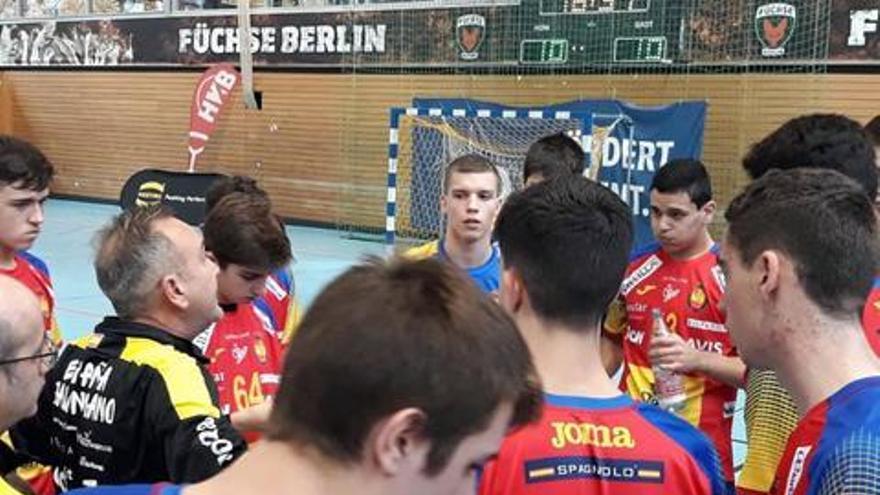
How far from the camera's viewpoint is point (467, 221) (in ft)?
14.3

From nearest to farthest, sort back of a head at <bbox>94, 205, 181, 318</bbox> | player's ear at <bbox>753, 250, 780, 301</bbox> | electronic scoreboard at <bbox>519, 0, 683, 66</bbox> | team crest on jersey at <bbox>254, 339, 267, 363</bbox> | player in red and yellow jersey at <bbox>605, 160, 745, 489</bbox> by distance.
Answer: player's ear at <bbox>753, 250, 780, 301</bbox> → back of a head at <bbox>94, 205, 181, 318</bbox> → team crest on jersey at <bbox>254, 339, 267, 363</bbox> → player in red and yellow jersey at <bbox>605, 160, 745, 489</bbox> → electronic scoreboard at <bbox>519, 0, 683, 66</bbox>

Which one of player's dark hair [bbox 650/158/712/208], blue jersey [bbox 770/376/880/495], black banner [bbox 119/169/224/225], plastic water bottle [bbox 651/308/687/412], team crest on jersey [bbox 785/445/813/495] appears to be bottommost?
plastic water bottle [bbox 651/308/687/412]

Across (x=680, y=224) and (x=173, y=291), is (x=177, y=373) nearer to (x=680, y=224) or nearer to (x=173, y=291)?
(x=173, y=291)

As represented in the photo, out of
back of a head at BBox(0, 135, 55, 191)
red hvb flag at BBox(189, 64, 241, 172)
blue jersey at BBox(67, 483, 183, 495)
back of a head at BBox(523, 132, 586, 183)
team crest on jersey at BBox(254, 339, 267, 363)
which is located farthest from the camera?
red hvb flag at BBox(189, 64, 241, 172)

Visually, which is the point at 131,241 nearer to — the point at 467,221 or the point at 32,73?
the point at 467,221

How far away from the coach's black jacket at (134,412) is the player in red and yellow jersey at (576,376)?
685mm

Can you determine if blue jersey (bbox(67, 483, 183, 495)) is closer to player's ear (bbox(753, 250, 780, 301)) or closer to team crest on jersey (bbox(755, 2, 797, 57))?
player's ear (bbox(753, 250, 780, 301))

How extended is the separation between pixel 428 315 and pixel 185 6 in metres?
17.6

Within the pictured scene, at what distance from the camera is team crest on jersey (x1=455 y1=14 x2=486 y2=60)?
13703mm

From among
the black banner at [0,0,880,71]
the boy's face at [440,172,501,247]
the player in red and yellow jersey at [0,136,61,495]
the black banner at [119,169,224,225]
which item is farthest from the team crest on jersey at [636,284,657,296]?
the black banner at [0,0,880,71]

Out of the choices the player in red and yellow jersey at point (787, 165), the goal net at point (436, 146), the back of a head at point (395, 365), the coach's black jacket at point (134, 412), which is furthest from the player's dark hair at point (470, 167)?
the goal net at point (436, 146)

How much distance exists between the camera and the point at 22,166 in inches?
173

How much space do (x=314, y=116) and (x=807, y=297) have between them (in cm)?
1470

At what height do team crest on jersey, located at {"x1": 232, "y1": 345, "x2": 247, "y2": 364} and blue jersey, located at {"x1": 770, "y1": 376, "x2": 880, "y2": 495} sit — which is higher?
blue jersey, located at {"x1": 770, "y1": 376, "x2": 880, "y2": 495}
